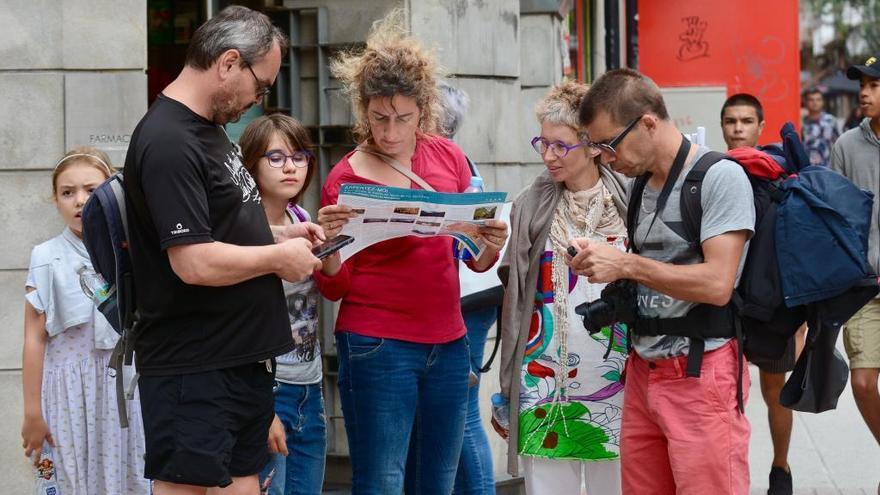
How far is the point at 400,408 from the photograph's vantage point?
4.74 m

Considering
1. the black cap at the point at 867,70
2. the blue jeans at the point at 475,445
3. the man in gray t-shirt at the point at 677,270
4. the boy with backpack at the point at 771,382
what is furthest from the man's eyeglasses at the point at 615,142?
the black cap at the point at 867,70

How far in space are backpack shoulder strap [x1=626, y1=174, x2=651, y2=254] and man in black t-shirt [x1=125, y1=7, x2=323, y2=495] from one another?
113 cm

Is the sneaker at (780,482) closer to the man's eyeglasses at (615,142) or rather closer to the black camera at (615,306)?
the black camera at (615,306)

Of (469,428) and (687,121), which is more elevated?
(687,121)

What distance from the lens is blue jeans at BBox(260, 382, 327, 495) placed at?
198 inches

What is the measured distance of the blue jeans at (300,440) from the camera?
16.5 feet

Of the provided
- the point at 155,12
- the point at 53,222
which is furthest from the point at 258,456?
the point at 155,12

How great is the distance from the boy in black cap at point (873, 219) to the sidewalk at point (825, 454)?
574mm

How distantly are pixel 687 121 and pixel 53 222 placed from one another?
6.60 meters

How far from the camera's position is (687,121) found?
11.6m

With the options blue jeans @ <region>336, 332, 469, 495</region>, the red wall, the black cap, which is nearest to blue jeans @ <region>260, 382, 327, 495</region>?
blue jeans @ <region>336, 332, 469, 495</region>

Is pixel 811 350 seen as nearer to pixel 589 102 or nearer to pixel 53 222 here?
pixel 589 102

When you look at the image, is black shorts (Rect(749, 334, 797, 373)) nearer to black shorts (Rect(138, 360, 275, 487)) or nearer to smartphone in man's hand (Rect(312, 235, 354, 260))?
smartphone in man's hand (Rect(312, 235, 354, 260))

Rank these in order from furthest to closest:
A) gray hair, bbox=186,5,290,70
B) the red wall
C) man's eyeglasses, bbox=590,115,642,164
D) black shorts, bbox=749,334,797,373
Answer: the red wall → black shorts, bbox=749,334,797,373 → man's eyeglasses, bbox=590,115,642,164 → gray hair, bbox=186,5,290,70
